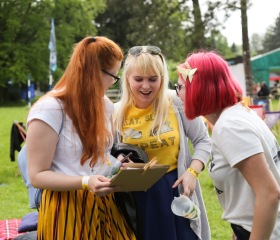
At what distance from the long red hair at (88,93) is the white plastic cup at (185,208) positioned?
489 mm

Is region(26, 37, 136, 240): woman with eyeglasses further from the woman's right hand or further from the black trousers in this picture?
the black trousers

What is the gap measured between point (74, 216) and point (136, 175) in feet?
1.31

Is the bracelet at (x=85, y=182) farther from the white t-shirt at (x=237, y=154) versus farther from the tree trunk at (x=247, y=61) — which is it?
the tree trunk at (x=247, y=61)

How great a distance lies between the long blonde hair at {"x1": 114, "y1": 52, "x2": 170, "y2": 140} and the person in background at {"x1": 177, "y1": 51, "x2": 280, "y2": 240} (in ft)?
2.44

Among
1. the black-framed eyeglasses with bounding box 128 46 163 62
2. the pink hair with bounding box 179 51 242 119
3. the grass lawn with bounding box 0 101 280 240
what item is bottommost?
the grass lawn with bounding box 0 101 280 240

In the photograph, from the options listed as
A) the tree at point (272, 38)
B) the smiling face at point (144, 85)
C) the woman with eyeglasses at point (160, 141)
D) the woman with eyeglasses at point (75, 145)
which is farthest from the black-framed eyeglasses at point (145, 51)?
the tree at point (272, 38)

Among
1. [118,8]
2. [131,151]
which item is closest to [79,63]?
[131,151]

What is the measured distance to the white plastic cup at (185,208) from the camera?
2311mm

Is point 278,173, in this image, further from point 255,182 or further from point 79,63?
point 79,63

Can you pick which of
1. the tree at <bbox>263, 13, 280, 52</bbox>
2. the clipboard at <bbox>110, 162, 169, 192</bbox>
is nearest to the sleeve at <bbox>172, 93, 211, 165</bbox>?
the clipboard at <bbox>110, 162, 169, 192</bbox>

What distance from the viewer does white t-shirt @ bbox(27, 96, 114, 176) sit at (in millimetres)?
2039

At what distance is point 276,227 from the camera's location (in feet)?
5.84

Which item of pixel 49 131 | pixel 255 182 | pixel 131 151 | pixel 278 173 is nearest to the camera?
pixel 255 182

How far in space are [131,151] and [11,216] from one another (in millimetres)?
3387
